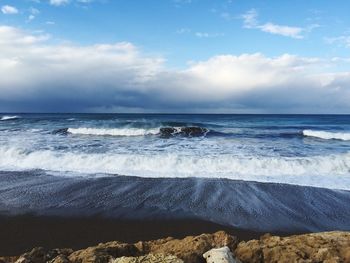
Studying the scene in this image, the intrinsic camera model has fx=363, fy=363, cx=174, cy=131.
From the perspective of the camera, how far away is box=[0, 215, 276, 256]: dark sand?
552 centimetres

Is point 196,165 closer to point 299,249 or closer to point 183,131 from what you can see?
point 299,249

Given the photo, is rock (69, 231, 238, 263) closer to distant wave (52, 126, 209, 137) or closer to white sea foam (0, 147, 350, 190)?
white sea foam (0, 147, 350, 190)

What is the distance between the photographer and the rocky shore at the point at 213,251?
3.38 meters

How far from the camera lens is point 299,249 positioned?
12.2ft

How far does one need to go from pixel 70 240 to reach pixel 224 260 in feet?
10.4

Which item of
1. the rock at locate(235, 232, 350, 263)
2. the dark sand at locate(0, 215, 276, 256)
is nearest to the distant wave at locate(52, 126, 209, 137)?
the dark sand at locate(0, 215, 276, 256)

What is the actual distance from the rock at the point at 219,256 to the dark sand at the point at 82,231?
2.48 meters

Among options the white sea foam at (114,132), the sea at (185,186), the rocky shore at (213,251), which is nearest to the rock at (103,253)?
the rocky shore at (213,251)

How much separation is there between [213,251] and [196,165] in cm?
812

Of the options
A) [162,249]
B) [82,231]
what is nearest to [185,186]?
[82,231]

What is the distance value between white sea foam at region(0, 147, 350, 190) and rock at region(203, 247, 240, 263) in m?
6.80

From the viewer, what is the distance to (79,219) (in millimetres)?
6602

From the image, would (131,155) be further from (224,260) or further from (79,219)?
(224,260)

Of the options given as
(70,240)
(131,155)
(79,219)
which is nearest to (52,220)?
(79,219)
